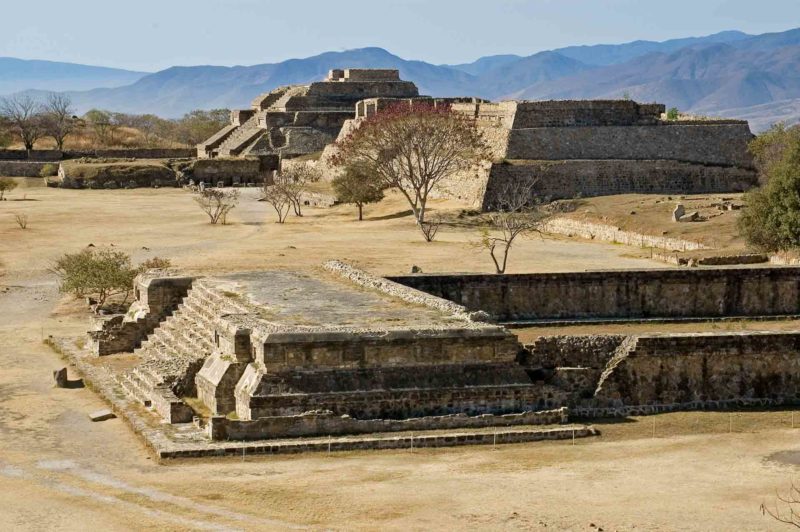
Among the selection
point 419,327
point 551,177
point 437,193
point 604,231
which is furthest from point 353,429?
point 437,193

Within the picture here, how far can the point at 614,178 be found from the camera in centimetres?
5962

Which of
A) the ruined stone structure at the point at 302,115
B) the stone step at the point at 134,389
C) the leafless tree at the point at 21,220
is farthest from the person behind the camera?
the ruined stone structure at the point at 302,115

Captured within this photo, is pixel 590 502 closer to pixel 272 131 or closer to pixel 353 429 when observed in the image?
pixel 353 429

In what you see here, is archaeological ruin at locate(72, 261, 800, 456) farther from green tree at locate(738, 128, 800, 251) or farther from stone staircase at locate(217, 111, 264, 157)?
stone staircase at locate(217, 111, 264, 157)

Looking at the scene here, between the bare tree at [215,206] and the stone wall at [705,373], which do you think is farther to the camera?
the bare tree at [215,206]

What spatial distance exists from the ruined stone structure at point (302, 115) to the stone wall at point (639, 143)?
2884 cm

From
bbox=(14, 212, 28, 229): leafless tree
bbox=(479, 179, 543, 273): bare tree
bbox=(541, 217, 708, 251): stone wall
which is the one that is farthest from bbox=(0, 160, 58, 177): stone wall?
bbox=(541, 217, 708, 251): stone wall

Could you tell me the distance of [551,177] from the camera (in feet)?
194

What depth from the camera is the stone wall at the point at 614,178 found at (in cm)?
5875

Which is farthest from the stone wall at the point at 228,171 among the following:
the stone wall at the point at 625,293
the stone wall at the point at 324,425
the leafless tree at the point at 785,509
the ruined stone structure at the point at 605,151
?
the leafless tree at the point at 785,509

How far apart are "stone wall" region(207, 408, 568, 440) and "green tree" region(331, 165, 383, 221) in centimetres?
3948

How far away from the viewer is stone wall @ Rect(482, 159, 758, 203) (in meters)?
58.8

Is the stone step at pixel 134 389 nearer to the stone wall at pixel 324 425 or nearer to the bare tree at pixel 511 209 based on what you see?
the stone wall at pixel 324 425

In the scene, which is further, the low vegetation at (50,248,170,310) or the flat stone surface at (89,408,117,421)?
the low vegetation at (50,248,170,310)
